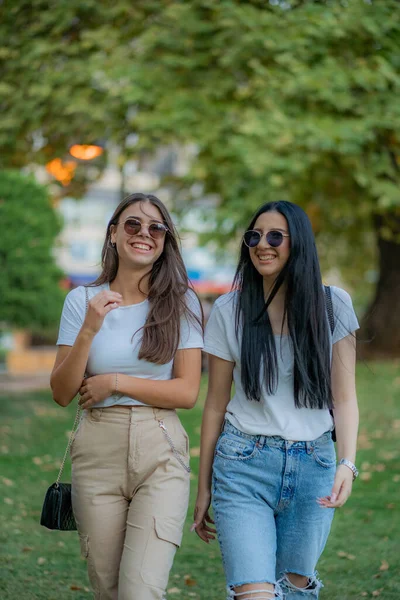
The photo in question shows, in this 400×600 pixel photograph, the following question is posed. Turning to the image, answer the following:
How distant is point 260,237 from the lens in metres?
3.56

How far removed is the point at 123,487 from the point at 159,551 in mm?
280

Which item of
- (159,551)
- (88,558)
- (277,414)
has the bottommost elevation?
(88,558)

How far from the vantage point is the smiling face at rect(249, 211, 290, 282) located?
11.6 ft

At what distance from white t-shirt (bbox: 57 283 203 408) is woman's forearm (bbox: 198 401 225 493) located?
0.23 m

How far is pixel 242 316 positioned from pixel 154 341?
362 millimetres

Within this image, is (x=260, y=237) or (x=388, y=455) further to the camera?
(x=388, y=455)

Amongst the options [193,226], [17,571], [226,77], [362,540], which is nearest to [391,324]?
[193,226]

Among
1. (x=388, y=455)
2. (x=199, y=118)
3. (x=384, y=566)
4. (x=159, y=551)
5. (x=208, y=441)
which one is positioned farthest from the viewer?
(x=199, y=118)

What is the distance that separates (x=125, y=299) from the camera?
3689 millimetres

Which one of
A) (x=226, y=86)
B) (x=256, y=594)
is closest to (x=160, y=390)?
(x=256, y=594)

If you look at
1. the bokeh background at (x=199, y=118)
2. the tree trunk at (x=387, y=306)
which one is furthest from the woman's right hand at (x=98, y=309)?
the tree trunk at (x=387, y=306)

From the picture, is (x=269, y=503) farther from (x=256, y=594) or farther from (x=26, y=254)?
(x=26, y=254)

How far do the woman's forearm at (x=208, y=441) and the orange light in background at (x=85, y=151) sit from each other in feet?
33.4

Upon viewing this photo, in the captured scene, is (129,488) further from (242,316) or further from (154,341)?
(242,316)
